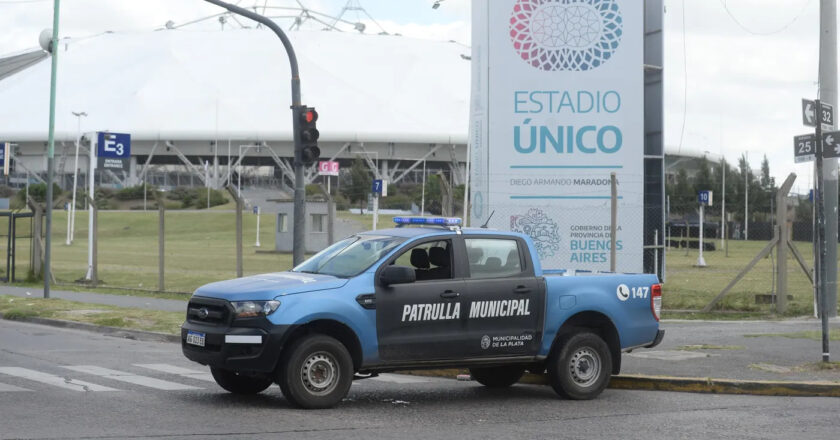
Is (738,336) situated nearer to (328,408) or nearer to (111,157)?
(328,408)

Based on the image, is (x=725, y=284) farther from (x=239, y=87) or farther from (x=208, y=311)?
(x=239, y=87)

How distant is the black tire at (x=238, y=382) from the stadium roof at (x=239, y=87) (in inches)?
4134

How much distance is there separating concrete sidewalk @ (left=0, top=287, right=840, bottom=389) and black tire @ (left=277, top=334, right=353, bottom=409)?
4131mm

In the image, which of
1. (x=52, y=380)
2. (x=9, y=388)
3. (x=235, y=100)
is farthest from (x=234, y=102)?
(x=9, y=388)

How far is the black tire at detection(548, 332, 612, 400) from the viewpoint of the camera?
1136 cm

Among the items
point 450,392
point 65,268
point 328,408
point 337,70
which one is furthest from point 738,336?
point 337,70

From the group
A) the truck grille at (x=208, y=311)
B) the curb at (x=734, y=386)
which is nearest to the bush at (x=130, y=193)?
the curb at (x=734, y=386)

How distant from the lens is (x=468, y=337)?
431 inches

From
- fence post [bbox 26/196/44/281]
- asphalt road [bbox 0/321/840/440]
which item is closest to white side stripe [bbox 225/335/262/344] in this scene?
asphalt road [bbox 0/321/840/440]

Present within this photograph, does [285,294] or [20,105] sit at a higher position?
[20,105]

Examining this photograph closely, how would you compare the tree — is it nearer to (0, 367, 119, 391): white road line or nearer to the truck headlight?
(0, 367, 119, 391): white road line

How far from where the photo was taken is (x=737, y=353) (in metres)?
14.6

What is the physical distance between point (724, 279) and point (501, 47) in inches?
537

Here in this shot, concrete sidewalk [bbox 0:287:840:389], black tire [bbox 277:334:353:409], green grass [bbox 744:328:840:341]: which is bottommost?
concrete sidewalk [bbox 0:287:840:389]
